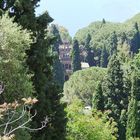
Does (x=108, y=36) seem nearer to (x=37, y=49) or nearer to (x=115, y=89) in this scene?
(x=115, y=89)

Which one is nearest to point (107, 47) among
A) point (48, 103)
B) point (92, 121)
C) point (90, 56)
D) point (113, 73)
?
point (90, 56)

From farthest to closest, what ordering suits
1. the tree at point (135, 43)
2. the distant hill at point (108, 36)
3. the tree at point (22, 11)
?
the tree at point (135, 43) < the distant hill at point (108, 36) < the tree at point (22, 11)

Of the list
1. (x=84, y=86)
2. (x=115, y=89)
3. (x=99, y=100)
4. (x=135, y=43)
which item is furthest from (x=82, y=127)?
(x=135, y=43)

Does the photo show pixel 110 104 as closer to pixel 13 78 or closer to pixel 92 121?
pixel 92 121

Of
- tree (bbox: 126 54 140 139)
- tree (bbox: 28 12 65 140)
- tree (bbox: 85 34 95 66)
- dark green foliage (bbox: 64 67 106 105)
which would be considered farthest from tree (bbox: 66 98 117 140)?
tree (bbox: 85 34 95 66)

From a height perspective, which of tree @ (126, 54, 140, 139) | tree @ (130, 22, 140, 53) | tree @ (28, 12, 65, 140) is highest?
tree @ (130, 22, 140, 53)

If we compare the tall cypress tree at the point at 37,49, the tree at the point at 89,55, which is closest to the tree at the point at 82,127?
the tall cypress tree at the point at 37,49

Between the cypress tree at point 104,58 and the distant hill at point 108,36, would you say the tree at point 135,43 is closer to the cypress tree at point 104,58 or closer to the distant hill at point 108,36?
the distant hill at point 108,36

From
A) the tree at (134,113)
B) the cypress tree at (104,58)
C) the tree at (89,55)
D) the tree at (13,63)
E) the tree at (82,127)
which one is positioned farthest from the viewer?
the tree at (89,55)

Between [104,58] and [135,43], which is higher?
[135,43]

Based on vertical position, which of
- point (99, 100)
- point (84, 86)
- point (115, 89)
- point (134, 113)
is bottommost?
point (134, 113)

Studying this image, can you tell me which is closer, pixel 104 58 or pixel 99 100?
pixel 99 100

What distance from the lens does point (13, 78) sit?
18516 mm

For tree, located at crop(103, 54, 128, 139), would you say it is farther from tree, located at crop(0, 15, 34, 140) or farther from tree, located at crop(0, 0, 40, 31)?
tree, located at crop(0, 15, 34, 140)
